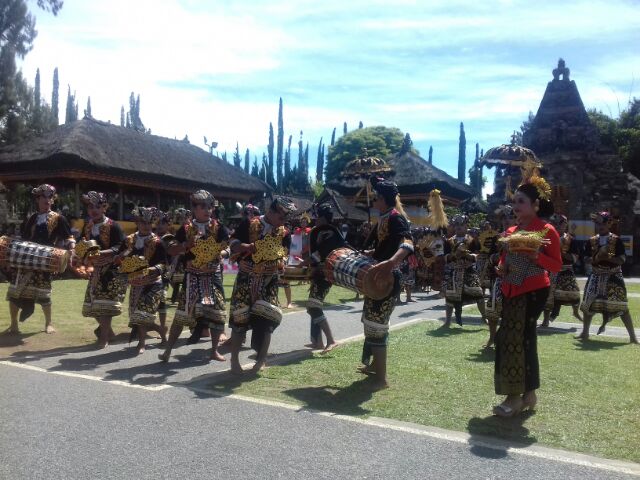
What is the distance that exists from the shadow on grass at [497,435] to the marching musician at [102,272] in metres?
5.17

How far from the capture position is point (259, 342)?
21.9ft

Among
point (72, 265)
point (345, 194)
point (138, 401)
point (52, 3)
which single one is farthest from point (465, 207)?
point (138, 401)

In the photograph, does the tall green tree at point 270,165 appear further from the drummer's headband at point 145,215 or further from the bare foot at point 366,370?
the bare foot at point 366,370

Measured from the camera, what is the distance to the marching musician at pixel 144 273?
772cm

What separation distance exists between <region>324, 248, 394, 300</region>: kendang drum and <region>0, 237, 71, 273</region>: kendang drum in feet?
13.5

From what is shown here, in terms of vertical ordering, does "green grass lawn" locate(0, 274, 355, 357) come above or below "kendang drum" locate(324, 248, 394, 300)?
below

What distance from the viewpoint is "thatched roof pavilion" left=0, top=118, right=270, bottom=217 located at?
899 inches

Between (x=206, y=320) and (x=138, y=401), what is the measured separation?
6.31 feet

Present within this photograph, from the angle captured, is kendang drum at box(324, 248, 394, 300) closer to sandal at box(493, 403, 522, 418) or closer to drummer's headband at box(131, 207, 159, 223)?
sandal at box(493, 403, 522, 418)

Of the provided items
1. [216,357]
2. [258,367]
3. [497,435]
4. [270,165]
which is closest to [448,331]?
[216,357]

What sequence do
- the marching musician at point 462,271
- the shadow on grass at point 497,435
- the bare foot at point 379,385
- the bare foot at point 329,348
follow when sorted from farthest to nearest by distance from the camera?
the marching musician at point 462,271, the bare foot at point 329,348, the bare foot at point 379,385, the shadow on grass at point 497,435

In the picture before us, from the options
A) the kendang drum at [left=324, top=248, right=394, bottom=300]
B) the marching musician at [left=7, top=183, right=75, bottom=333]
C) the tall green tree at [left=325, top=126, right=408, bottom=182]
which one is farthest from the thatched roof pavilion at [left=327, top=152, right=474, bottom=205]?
the tall green tree at [left=325, top=126, right=408, bottom=182]

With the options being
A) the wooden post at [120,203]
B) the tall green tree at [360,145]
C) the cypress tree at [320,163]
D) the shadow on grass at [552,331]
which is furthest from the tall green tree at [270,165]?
the shadow on grass at [552,331]

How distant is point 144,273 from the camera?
25.6 ft
